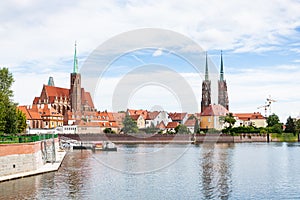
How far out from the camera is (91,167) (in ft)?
142

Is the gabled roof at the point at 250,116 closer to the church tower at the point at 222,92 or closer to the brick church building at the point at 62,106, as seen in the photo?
the church tower at the point at 222,92

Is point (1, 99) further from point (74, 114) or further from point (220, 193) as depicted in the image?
point (74, 114)

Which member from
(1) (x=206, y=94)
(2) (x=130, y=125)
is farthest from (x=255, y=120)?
(2) (x=130, y=125)

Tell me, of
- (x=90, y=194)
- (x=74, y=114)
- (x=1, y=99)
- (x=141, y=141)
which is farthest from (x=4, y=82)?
(x=74, y=114)

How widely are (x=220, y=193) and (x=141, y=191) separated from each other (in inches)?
193

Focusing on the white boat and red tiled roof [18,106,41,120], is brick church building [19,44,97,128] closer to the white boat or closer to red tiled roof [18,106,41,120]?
red tiled roof [18,106,41,120]

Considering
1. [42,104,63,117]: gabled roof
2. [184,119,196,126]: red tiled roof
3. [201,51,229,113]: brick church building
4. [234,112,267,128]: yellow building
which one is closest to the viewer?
[42,104,63,117]: gabled roof

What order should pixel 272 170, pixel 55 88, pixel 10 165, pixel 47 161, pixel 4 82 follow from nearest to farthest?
pixel 10 165, pixel 272 170, pixel 47 161, pixel 4 82, pixel 55 88

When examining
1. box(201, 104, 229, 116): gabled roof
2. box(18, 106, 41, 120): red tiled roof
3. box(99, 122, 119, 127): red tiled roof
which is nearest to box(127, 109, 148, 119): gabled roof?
box(99, 122, 119, 127): red tiled roof

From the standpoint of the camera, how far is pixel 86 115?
126 metres

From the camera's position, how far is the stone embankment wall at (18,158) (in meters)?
30.8

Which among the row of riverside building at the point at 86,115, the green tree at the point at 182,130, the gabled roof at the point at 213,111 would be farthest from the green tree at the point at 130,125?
the gabled roof at the point at 213,111

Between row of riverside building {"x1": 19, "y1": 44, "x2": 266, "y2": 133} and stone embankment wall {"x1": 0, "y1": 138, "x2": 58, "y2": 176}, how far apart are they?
77119 millimetres

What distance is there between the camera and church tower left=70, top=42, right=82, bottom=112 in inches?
5118
